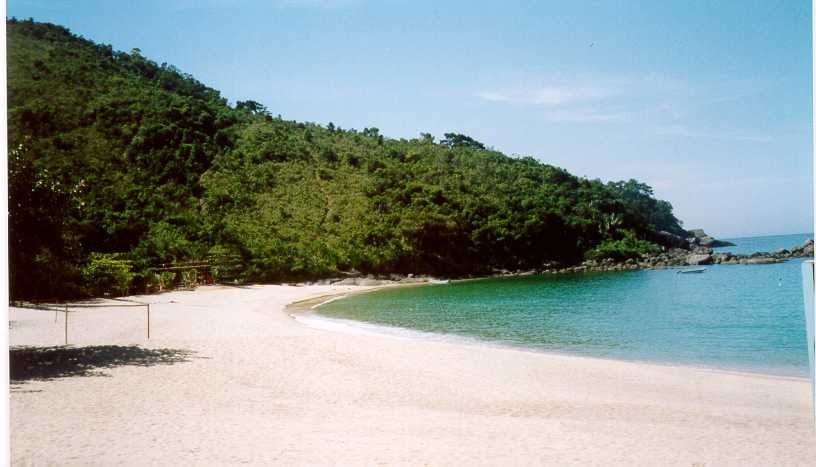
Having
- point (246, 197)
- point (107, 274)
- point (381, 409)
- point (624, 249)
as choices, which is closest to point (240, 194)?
point (246, 197)

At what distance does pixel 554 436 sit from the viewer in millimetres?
4555

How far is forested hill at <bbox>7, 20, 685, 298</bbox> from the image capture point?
9.82 m

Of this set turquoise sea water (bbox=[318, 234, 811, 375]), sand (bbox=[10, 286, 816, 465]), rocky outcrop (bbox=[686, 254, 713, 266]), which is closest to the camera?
sand (bbox=[10, 286, 816, 465])

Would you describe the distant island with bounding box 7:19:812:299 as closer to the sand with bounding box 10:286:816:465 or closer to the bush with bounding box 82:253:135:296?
the bush with bounding box 82:253:135:296

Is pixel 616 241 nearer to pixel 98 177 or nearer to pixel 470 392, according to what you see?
pixel 98 177

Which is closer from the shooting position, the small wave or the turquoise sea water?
the turquoise sea water

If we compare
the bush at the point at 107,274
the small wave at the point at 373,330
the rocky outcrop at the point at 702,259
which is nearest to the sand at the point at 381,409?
the small wave at the point at 373,330

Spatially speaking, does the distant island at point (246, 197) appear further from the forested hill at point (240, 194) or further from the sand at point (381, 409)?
the sand at point (381, 409)

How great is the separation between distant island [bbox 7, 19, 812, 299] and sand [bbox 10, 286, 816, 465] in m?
1.81

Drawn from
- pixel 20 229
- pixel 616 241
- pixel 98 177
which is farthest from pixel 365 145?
pixel 20 229

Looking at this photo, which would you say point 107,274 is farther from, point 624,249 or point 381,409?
point 624,249

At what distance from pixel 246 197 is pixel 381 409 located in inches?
909

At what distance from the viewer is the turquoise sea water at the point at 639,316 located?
962 centimetres

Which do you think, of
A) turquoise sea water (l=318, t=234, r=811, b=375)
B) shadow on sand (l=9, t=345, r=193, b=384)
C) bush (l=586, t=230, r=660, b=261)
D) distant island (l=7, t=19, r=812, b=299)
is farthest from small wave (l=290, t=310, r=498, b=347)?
bush (l=586, t=230, r=660, b=261)
